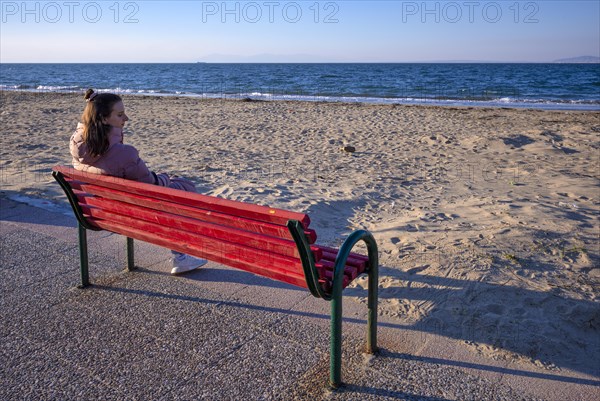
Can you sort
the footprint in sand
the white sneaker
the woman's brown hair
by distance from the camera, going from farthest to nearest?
the footprint in sand → the white sneaker → the woman's brown hair

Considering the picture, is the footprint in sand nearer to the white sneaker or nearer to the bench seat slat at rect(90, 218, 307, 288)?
the white sneaker

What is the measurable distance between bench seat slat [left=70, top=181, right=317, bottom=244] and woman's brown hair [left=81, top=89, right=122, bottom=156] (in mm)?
260

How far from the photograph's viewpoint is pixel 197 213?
2.86 m

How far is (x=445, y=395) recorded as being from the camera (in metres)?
2.59

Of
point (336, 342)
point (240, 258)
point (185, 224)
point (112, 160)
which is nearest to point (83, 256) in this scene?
point (112, 160)

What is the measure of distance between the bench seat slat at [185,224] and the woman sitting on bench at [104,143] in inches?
8.6

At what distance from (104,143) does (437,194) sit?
14.6ft

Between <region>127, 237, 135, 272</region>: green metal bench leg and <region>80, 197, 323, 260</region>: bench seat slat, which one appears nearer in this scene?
<region>80, 197, 323, 260</region>: bench seat slat

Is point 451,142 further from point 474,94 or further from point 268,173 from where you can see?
point 474,94

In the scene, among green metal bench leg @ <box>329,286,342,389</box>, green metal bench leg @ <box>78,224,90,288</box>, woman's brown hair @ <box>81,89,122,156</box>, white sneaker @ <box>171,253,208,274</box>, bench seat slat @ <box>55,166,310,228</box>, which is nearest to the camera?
bench seat slat @ <box>55,166,310,228</box>

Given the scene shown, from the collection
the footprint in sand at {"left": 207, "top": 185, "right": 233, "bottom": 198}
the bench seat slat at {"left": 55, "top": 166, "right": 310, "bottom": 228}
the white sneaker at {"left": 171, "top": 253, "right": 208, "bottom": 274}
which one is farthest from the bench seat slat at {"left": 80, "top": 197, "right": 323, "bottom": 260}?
the footprint in sand at {"left": 207, "top": 185, "right": 233, "bottom": 198}

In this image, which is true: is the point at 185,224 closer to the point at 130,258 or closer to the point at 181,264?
the point at 181,264

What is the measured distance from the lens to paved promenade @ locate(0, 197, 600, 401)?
2646 mm

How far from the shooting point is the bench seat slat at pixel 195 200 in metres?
2.44
